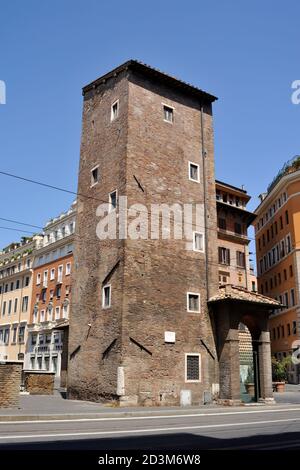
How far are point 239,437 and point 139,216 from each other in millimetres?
15274

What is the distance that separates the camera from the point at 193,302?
26.6 m

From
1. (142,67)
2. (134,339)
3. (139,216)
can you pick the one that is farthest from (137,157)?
(134,339)

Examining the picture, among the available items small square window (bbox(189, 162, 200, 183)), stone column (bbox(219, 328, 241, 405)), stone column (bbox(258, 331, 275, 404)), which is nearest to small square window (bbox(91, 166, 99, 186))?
small square window (bbox(189, 162, 200, 183))

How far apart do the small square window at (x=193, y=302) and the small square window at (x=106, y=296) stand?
4.47 m

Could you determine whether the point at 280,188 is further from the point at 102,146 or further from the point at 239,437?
the point at 239,437

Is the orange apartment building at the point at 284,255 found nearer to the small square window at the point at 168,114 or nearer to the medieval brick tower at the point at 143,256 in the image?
the medieval brick tower at the point at 143,256

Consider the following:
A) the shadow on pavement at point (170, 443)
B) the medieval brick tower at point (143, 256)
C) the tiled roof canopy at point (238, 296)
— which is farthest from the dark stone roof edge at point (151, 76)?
the shadow on pavement at point (170, 443)

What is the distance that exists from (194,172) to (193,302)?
26.5 ft

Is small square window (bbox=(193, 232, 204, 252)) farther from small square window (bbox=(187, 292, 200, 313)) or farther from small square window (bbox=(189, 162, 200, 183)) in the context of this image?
small square window (bbox=(189, 162, 200, 183))

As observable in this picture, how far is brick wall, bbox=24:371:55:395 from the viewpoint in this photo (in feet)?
97.7

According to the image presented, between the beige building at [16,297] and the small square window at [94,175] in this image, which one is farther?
the beige building at [16,297]

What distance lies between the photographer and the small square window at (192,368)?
25047mm

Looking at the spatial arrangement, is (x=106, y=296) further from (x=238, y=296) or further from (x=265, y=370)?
(x=265, y=370)

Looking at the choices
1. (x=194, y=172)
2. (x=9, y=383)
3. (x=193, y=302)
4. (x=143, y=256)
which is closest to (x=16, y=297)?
(x=194, y=172)
